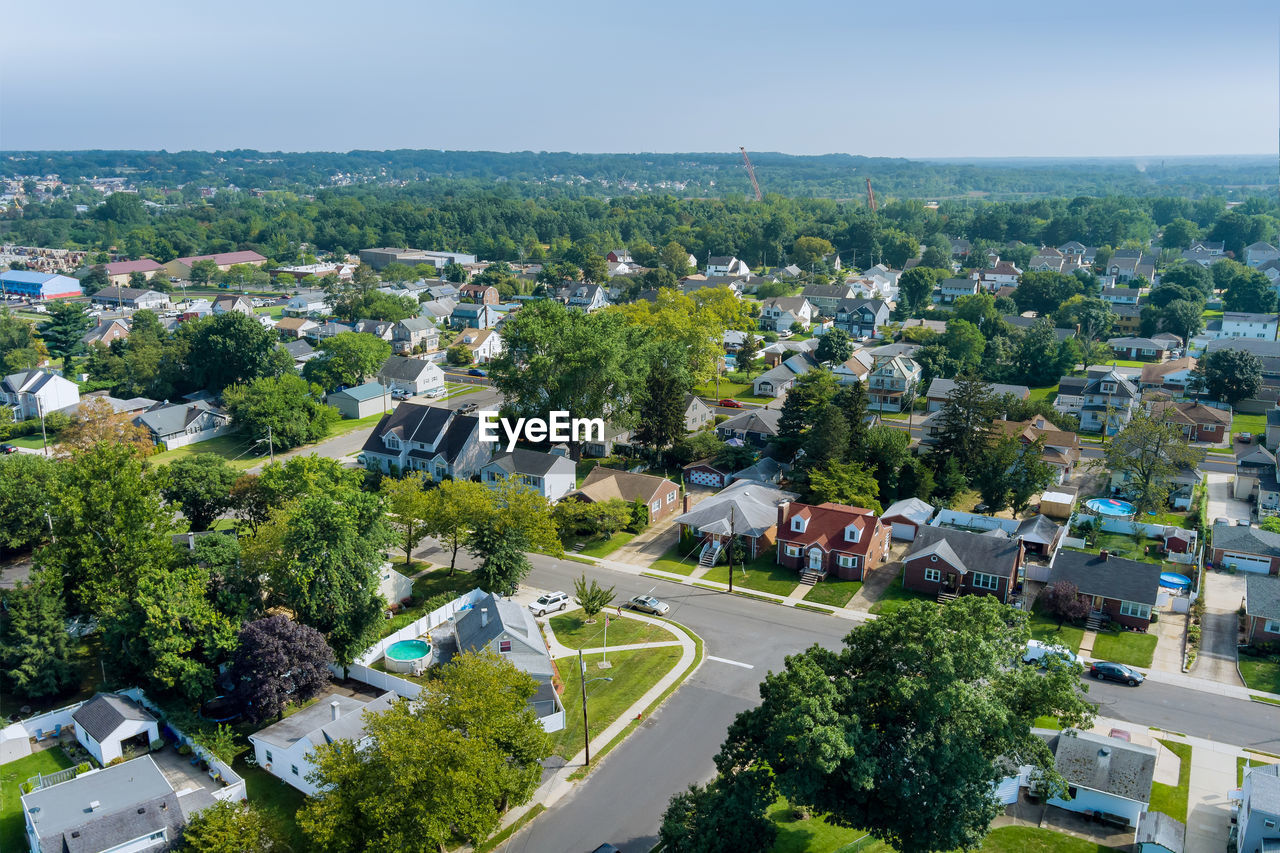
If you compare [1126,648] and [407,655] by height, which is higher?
[407,655]

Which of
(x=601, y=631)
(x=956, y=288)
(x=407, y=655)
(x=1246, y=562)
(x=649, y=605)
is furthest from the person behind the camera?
(x=956, y=288)

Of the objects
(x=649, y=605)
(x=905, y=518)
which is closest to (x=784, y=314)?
(x=905, y=518)

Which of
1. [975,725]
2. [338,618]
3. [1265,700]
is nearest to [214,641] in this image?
[338,618]

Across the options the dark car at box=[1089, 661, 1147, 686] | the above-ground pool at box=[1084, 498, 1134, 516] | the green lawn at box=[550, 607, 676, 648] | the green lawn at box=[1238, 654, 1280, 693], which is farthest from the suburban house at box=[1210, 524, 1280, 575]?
the green lawn at box=[550, 607, 676, 648]

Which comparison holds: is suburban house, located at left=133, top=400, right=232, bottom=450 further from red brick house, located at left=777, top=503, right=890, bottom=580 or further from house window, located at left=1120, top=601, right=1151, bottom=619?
house window, located at left=1120, top=601, right=1151, bottom=619

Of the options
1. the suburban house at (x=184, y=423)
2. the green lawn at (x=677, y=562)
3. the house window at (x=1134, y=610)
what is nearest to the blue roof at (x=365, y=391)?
the suburban house at (x=184, y=423)

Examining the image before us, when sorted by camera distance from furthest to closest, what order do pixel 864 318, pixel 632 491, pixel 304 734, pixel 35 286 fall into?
pixel 35 286, pixel 864 318, pixel 632 491, pixel 304 734

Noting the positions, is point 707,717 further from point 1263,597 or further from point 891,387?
point 891,387

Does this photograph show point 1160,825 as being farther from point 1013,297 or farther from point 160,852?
point 1013,297
